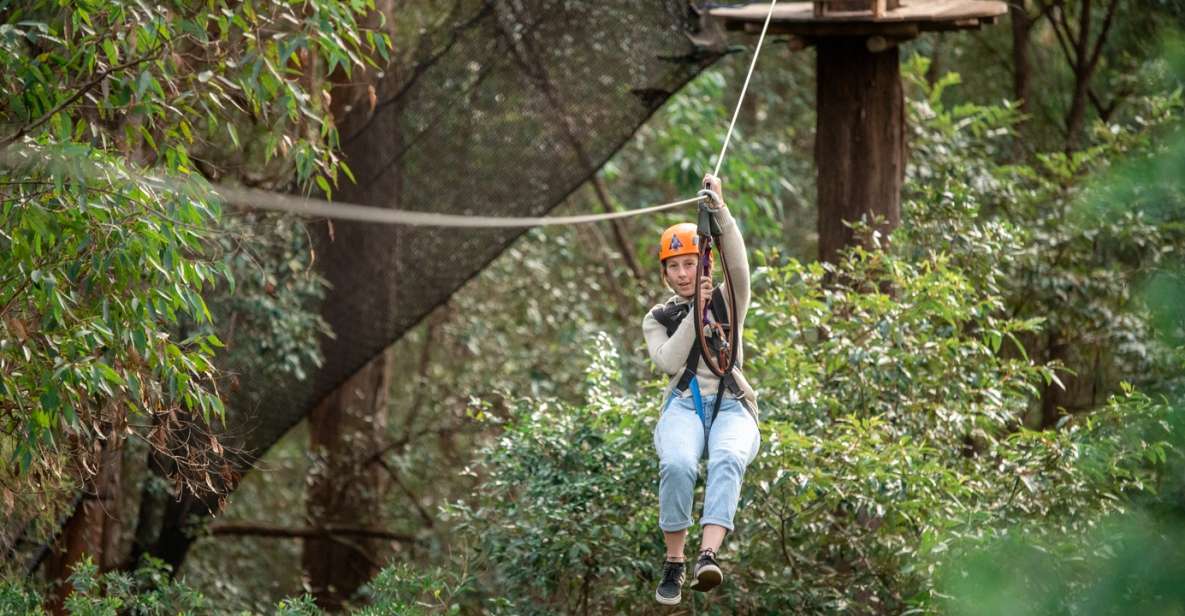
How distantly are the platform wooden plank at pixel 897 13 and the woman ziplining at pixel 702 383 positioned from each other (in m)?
1.84

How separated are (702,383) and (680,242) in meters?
0.40

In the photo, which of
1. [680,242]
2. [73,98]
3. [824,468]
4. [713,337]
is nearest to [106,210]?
[73,98]

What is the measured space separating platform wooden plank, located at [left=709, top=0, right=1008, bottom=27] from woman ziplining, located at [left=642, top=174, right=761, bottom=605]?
184cm

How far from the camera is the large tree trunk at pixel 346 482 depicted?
819cm

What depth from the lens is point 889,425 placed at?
5047mm

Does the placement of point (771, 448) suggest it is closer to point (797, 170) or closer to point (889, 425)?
point (889, 425)

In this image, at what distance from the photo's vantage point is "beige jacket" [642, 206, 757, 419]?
3.93 meters

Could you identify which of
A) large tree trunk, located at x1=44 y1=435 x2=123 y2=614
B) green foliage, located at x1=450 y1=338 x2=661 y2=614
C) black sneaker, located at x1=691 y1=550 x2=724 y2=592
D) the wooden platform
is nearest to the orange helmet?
black sneaker, located at x1=691 y1=550 x2=724 y2=592

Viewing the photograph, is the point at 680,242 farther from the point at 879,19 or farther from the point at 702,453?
the point at 879,19

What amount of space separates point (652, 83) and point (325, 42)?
1.52 m

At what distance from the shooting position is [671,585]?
152 inches

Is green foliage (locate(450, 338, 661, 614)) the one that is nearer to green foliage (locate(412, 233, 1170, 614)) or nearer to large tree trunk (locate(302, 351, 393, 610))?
green foliage (locate(412, 233, 1170, 614))

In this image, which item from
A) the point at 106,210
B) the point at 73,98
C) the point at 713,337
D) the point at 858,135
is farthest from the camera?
the point at 858,135

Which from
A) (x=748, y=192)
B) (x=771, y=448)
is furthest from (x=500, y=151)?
(x=748, y=192)
